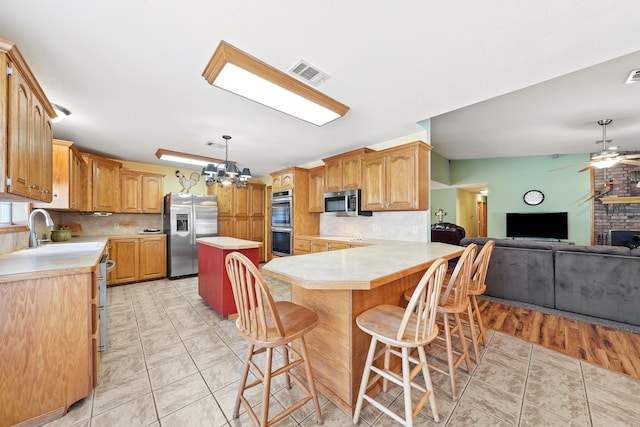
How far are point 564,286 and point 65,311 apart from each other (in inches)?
192

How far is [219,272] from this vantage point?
3027mm

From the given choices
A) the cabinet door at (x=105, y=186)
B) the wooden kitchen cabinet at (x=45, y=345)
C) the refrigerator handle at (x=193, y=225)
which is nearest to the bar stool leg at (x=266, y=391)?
the wooden kitchen cabinet at (x=45, y=345)

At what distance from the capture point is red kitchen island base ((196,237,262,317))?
2.93 metres

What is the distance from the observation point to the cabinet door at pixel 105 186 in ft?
14.1

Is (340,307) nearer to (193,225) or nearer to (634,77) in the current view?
(634,77)

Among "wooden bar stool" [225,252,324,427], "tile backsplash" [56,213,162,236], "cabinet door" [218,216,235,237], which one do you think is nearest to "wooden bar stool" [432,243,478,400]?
"wooden bar stool" [225,252,324,427]

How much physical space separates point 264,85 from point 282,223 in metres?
3.22

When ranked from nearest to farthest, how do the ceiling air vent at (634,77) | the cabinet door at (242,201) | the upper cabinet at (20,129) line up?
the upper cabinet at (20,129) → the ceiling air vent at (634,77) → the cabinet door at (242,201)

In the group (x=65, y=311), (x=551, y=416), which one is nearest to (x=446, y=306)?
(x=551, y=416)

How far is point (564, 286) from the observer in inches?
118

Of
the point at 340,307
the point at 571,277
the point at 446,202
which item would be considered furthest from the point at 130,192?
the point at 446,202

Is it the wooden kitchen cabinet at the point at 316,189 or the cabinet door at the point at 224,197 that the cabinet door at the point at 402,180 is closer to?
the wooden kitchen cabinet at the point at 316,189

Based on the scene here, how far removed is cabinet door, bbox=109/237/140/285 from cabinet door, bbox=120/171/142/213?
2.19ft

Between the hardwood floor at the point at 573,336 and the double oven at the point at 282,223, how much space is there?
3274 millimetres
